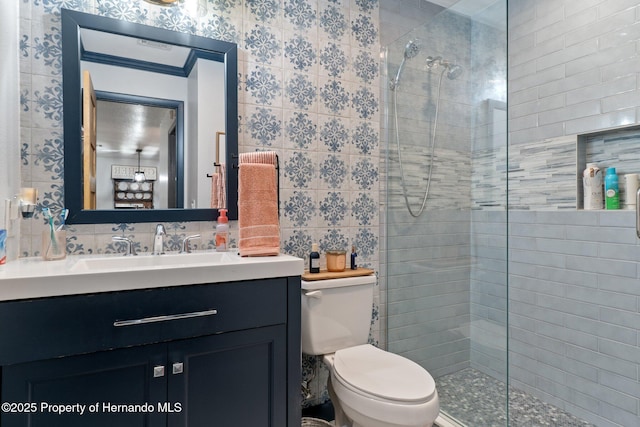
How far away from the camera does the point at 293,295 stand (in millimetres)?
1377

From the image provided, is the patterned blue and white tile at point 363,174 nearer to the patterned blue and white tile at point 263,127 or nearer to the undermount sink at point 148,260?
the patterned blue and white tile at point 263,127

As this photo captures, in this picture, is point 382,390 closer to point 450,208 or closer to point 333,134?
point 450,208

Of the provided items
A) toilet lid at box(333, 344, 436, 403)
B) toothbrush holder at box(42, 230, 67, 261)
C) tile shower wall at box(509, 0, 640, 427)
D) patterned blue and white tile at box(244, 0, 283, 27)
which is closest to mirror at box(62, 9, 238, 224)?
toothbrush holder at box(42, 230, 67, 261)

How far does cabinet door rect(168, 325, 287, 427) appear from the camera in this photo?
119 centimetres

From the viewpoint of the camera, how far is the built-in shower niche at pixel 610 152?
178cm

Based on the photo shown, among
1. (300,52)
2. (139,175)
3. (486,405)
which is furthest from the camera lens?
(300,52)

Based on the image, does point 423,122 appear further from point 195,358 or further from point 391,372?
point 195,358

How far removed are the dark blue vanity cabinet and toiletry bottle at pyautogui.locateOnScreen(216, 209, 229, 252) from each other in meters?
0.44

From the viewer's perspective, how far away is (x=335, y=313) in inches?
68.4

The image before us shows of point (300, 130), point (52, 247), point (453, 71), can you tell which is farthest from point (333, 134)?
point (52, 247)

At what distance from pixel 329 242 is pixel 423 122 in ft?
2.78

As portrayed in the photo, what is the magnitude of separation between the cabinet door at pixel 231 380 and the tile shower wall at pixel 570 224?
1.64m

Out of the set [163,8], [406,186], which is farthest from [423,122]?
[163,8]

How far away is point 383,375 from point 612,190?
1.50 metres
